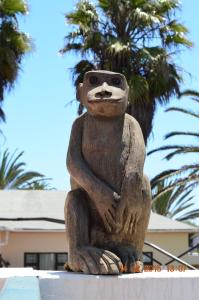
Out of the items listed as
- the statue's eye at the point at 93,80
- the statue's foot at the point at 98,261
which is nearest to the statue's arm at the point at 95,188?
the statue's foot at the point at 98,261

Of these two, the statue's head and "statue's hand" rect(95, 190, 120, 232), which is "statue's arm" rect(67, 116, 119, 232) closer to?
"statue's hand" rect(95, 190, 120, 232)

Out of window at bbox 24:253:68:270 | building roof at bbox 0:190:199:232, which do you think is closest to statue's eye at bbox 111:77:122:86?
building roof at bbox 0:190:199:232

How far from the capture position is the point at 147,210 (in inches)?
212

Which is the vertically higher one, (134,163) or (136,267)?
(134,163)

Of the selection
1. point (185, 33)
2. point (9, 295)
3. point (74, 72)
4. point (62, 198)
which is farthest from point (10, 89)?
point (9, 295)

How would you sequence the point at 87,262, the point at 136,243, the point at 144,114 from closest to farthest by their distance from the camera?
the point at 87,262 → the point at 136,243 → the point at 144,114

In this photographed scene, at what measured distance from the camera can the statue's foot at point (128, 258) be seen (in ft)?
16.8

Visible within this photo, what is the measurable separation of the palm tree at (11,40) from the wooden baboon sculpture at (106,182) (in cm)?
1449

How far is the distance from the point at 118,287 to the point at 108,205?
0.78 metres

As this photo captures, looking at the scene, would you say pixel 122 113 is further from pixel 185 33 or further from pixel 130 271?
pixel 185 33

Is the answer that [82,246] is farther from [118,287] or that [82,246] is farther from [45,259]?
[45,259]

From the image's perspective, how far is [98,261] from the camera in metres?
4.82

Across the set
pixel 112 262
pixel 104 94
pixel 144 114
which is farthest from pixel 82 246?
pixel 144 114

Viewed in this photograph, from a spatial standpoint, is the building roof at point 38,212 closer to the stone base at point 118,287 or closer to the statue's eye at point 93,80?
the statue's eye at point 93,80
